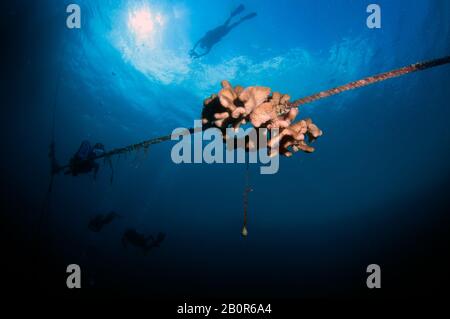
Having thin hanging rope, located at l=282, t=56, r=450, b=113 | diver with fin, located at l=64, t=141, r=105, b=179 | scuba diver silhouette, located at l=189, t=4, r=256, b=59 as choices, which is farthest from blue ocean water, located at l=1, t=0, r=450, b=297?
thin hanging rope, located at l=282, t=56, r=450, b=113

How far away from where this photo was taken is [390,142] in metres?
41.5

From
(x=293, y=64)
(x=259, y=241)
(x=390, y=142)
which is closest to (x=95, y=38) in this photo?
(x=293, y=64)

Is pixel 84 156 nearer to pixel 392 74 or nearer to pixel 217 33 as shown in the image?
pixel 392 74

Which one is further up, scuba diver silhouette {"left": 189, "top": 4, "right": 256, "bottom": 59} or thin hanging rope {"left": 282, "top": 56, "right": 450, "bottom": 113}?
scuba diver silhouette {"left": 189, "top": 4, "right": 256, "bottom": 59}

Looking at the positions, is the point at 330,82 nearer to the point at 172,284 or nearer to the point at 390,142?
the point at 390,142

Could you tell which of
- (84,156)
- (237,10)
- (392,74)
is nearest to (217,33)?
(237,10)

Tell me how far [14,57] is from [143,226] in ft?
278

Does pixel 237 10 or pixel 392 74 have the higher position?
pixel 237 10

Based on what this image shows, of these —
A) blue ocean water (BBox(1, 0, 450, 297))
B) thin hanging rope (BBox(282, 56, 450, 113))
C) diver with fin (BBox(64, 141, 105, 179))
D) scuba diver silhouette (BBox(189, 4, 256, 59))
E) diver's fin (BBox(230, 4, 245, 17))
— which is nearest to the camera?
thin hanging rope (BBox(282, 56, 450, 113))

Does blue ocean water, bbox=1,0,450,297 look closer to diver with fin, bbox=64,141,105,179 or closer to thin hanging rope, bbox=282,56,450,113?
diver with fin, bbox=64,141,105,179

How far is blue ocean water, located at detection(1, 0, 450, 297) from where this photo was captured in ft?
64.1

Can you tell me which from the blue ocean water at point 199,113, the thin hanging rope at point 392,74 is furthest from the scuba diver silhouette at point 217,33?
the thin hanging rope at point 392,74

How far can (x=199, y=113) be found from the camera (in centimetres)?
3228

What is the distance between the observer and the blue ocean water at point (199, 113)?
1953cm
